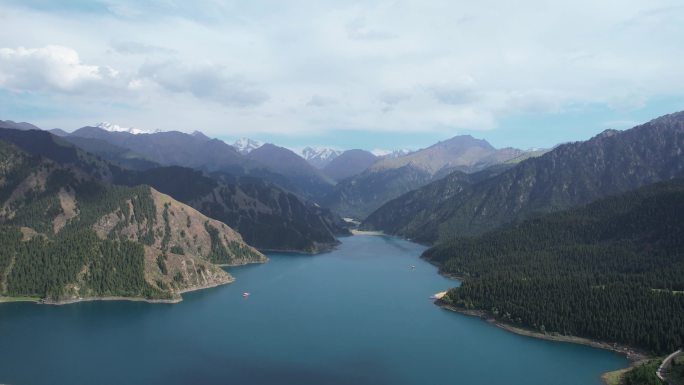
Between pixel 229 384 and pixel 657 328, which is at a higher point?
pixel 657 328

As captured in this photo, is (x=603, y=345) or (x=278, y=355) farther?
(x=603, y=345)

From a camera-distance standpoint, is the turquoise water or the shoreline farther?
the shoreline

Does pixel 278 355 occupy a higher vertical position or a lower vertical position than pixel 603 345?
lower

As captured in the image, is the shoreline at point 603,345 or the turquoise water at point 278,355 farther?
the shoreline at point 603,345

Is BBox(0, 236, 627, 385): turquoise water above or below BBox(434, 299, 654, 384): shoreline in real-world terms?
below

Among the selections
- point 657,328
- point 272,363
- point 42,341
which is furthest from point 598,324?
point 42,341

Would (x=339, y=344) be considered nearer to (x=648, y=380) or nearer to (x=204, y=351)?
(x=204, y=351)

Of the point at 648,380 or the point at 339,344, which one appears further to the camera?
the point at 339,344

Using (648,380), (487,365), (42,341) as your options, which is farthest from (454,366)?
(42,341)

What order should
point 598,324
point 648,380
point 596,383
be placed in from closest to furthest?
point 648,380, point 596,383, point 598,324

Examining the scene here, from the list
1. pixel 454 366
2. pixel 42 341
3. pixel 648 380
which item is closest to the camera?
pixel 648 380

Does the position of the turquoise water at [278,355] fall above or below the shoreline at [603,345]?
below
